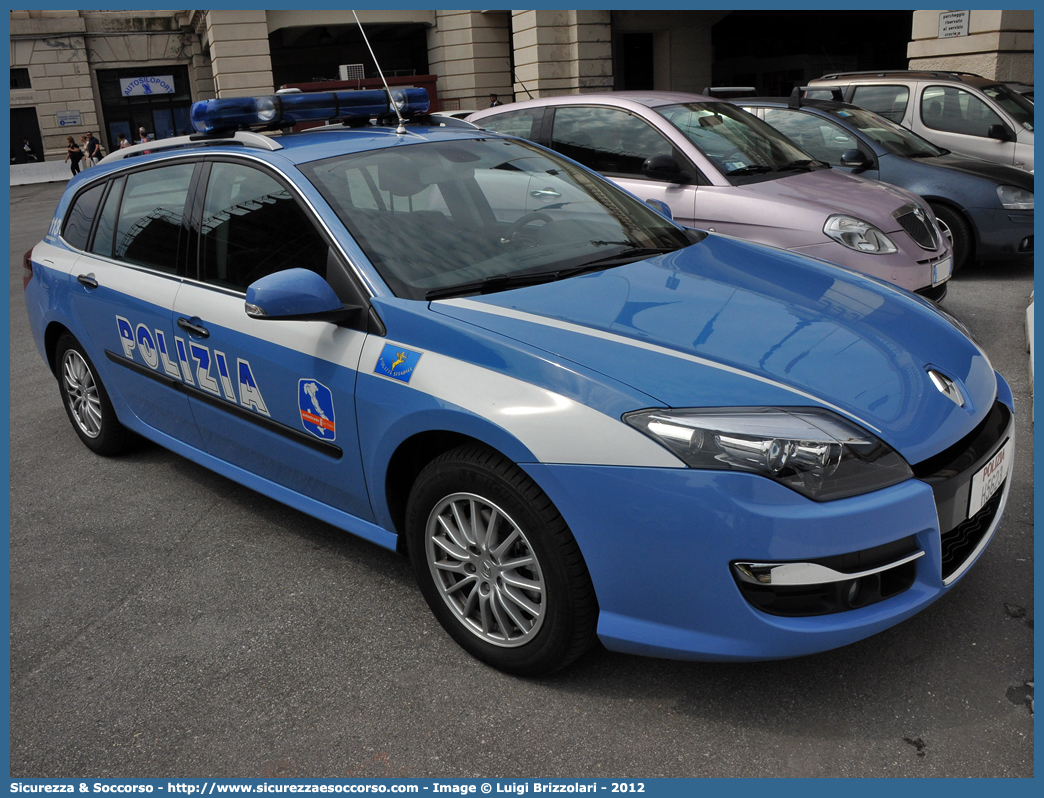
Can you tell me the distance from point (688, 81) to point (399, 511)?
25.7 m

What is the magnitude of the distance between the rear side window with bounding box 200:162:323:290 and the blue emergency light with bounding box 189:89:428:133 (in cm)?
34

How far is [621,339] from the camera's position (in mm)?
2650

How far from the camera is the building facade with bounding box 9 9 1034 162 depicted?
2322cm

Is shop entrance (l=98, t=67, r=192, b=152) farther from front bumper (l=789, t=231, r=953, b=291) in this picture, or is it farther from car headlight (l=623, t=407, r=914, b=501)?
car headlight (l=623, t=407, r=914, b=501)

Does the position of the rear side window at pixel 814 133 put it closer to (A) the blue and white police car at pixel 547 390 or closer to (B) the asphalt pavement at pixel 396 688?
Answer: (A) the blue and white police car at pixel 547 390

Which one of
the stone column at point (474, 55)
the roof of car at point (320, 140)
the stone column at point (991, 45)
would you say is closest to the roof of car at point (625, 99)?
the roof of car at point (320, 140)

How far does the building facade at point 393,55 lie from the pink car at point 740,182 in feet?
18.0

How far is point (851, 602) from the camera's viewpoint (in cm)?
240

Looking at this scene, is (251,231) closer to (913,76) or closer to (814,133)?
A: (814,133)

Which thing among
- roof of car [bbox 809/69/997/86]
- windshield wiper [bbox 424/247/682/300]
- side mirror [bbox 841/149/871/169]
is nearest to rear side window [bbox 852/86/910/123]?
roof of car [bbox 809/69/997/86]

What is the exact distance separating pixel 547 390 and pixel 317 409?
3.24 ft

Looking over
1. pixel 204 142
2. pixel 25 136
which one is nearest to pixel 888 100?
pixel 204 142

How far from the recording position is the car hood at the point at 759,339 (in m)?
2.46

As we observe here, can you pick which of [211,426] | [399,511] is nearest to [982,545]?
[399,511]
